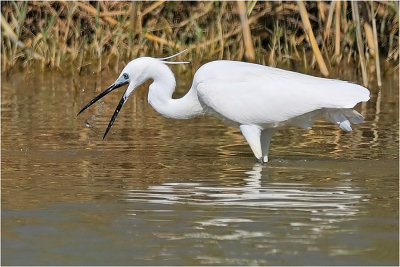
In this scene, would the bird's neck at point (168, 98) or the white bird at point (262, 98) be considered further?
the bird's neck at point (168, 98)

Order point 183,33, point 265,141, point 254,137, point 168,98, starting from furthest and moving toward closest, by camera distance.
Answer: point 183,33, point 168,98, point 265,141, point 254,137

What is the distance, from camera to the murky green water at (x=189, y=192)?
17.1 ft

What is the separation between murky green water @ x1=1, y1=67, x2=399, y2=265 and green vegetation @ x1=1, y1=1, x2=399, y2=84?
2.62m

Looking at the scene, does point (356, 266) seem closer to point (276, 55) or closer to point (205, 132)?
point (205, 132)

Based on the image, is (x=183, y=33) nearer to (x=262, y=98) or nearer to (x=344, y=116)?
(x=262, y=98)

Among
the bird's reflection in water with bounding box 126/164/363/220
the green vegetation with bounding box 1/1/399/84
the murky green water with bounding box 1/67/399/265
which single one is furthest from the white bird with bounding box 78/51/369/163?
the green vegetation with bounding box 1/1/399/84

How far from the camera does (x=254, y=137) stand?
26.0ft

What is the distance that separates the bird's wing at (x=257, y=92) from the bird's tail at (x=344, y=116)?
0.21 meters

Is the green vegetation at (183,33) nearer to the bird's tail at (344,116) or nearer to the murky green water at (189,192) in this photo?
the murky green water at (189,192)

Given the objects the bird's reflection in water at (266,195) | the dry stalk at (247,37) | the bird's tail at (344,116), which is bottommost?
the bird's reflection in water at (266,195)

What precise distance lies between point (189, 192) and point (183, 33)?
7.12 meters

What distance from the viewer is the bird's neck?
27.1ft

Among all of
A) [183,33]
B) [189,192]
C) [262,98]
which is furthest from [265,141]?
[183,33]

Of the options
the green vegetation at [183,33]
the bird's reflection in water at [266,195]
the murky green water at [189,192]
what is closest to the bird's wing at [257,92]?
the murky green water at [189,192]
